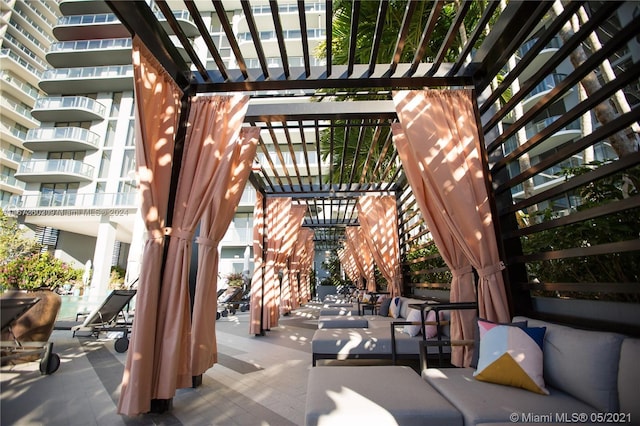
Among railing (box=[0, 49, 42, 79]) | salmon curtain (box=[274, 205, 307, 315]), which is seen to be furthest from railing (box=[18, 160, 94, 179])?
salmon curtain (box=[274, 205, 307, 315])

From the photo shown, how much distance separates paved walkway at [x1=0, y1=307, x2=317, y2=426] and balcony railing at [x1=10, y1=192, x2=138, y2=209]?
12.6 m

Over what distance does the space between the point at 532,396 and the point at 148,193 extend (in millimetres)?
2594

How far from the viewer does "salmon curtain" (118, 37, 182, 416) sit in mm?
1768

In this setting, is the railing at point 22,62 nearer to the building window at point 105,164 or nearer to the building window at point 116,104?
the building window at point 116,104

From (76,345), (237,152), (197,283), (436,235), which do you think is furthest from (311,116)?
(76,345)

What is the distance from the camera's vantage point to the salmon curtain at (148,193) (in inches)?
69.6

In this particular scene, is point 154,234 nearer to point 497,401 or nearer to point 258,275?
point 497,401

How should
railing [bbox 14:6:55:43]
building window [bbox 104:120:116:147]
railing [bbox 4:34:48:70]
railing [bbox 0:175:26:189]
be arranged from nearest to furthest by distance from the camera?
1. railing [bbox 0:175:26:189]
2. building window [bbox 104:120:116:147]
3. railing [bbox 4:34:48:70]
4. railing [bbox 14:6:55:43]

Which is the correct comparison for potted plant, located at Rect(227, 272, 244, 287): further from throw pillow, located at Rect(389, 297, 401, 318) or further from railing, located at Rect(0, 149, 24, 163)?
railing, located at Rect(0, 149, 24, 163)

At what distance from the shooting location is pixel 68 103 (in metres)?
15.5

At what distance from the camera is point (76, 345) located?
12.9 feet

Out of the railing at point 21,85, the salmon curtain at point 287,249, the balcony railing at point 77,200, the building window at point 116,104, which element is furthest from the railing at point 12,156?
the salmon curtain at point 287,249

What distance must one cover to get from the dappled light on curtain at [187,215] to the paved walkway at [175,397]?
0.28 m

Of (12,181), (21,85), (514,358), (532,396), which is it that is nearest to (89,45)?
(21,85)
